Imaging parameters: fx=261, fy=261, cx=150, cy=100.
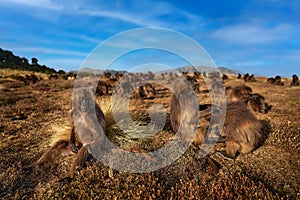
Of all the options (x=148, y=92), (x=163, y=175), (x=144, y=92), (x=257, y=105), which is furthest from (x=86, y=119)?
(x=148, y=92)

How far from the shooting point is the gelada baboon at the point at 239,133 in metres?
4.97

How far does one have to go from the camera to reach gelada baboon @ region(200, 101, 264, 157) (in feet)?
16.3

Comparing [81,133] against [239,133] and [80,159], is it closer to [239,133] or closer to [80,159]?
[80,159]

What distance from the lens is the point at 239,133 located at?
4953mm

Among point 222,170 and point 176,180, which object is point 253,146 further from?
point 176,180

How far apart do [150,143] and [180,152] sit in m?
0.65

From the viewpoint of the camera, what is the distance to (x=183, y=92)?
18.6 feet

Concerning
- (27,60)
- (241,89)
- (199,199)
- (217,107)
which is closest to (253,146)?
(217,107)

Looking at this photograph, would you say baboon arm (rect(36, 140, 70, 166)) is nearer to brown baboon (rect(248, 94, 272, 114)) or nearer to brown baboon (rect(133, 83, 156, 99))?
brown baboon (rect(248, 94, 272, 114))

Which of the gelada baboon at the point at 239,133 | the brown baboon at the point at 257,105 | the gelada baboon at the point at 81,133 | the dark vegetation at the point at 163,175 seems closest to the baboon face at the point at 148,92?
the brown baboon at the point at 257,105

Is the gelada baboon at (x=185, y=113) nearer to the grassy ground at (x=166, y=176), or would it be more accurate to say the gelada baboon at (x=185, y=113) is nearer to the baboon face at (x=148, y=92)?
the grassy ground at (x=166, y=176)

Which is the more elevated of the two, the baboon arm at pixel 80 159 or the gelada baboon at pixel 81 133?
the gelada baboon at pixel 81 133

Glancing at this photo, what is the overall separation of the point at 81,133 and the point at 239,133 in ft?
9.62

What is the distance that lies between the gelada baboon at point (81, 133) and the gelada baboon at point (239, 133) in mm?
2374
